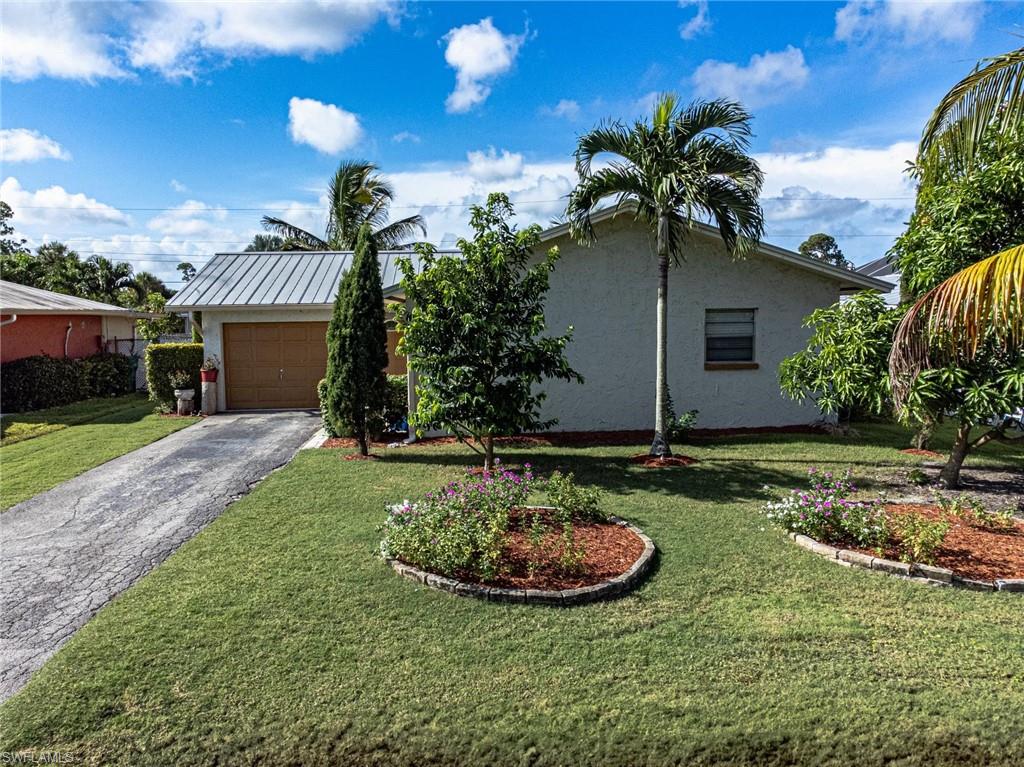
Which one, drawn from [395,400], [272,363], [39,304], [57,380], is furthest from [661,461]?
[39,304]

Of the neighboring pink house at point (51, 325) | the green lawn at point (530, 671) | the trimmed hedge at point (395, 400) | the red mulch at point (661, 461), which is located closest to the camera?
the green lawn at point (530, 671)

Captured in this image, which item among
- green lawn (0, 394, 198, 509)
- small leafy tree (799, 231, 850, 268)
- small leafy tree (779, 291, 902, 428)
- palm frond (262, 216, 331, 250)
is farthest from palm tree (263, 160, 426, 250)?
small leafy tree (799, 231, 850, 268)

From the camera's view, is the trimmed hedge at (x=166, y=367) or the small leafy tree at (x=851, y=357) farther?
the trimmed hedge at (x=166, y=367)

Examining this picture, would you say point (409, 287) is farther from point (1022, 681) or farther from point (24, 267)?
point (24, 267)

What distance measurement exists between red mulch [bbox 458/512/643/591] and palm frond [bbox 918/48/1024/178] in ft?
17.2

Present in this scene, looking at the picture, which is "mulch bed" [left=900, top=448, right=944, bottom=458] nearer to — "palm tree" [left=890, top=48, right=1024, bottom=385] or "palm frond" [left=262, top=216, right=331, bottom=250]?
"palm tree" [left=890, top=48, right=1024, bottom=385]

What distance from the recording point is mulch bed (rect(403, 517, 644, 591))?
4.97 meters

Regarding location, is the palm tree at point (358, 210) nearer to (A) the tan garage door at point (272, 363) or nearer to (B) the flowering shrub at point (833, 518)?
(A) the tan garage door at point (272, 363)

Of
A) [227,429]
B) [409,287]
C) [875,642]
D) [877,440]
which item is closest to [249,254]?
[227,429]

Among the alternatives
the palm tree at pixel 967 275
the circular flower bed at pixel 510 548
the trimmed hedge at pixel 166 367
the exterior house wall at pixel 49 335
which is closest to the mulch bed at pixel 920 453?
the palm tree at pixel 967 275

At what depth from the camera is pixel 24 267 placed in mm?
27062

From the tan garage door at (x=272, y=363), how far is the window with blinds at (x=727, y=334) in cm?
915

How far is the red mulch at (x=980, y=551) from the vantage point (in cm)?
522

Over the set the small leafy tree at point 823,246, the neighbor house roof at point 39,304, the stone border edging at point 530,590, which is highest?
the small leafy tree at point 823,246
